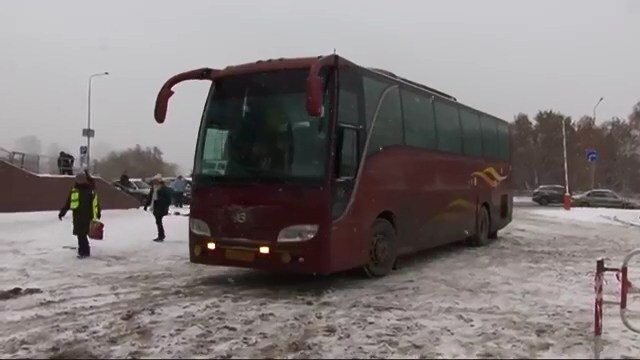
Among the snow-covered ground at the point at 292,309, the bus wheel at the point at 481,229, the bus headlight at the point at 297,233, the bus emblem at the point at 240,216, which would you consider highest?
the bus emblem at the point at 240,216

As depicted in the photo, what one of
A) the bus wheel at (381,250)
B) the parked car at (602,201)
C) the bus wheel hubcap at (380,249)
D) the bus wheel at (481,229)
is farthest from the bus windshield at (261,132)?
the parked car at (602,201)

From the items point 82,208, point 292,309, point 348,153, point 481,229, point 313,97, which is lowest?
point 292,309

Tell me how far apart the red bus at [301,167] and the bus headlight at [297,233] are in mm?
14

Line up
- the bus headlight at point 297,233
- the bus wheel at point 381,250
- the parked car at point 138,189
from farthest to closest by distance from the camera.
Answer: the parked car at point 138,189 → the bus wheel at point 381,250 → the bus headlight at point 297,233

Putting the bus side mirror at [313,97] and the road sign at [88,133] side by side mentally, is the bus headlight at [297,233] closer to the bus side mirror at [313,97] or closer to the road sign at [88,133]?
the bus side mirror at [313,97]

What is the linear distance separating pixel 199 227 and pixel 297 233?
5.57ft

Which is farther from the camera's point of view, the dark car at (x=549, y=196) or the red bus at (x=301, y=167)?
the dark car at (x=549, y=196)

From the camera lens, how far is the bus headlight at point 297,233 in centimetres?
926

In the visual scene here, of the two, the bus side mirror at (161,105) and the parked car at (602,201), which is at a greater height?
the bus side mirror at (161,105)

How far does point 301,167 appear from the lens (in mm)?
9344

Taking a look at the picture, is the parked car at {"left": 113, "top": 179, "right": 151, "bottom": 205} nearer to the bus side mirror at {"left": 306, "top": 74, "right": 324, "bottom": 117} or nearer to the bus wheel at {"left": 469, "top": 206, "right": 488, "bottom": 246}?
the bus wheel at {"left": 469, "top": 206, "right": 488, "bottom": 246}

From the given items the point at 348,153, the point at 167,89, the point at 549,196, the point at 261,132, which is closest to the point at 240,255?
the point at 261,132

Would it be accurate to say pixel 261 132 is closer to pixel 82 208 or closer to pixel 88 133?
pixel 82 208

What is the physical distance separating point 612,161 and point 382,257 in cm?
7979
